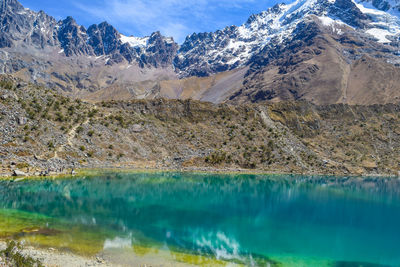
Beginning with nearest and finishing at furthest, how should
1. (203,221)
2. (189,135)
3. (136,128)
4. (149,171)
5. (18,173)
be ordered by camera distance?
(203,221) → (18,173) → (149,171) → (136,128) → (189,135)

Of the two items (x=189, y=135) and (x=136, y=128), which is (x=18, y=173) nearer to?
(x=136, y=128)

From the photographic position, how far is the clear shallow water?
30.2 m

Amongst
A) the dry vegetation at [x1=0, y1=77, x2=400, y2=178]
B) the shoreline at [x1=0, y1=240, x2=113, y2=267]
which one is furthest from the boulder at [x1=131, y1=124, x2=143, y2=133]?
the shoreline at [x1=0, y1=240, x2=113, y2=267]

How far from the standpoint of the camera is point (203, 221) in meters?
41.2

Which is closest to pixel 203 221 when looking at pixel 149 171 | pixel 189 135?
pixel 149 171

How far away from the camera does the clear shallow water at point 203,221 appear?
30203mm

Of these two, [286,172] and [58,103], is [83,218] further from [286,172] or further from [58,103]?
[286,172]

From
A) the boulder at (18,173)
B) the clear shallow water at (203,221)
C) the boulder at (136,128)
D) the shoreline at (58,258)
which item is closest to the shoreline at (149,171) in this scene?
the boulder at (18,173)

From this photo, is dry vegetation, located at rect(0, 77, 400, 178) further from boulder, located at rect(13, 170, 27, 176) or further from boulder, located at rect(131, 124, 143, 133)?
boulder, located at rect(13, 170, 27, 176)

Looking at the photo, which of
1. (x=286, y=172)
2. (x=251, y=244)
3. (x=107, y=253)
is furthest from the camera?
(x=286, y=172)

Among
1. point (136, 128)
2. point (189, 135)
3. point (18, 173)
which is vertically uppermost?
point (136, 128)

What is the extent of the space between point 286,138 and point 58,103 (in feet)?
249

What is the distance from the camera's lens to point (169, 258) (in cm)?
2752

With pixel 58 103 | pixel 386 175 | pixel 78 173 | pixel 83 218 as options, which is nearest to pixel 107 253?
pixel 83 218
